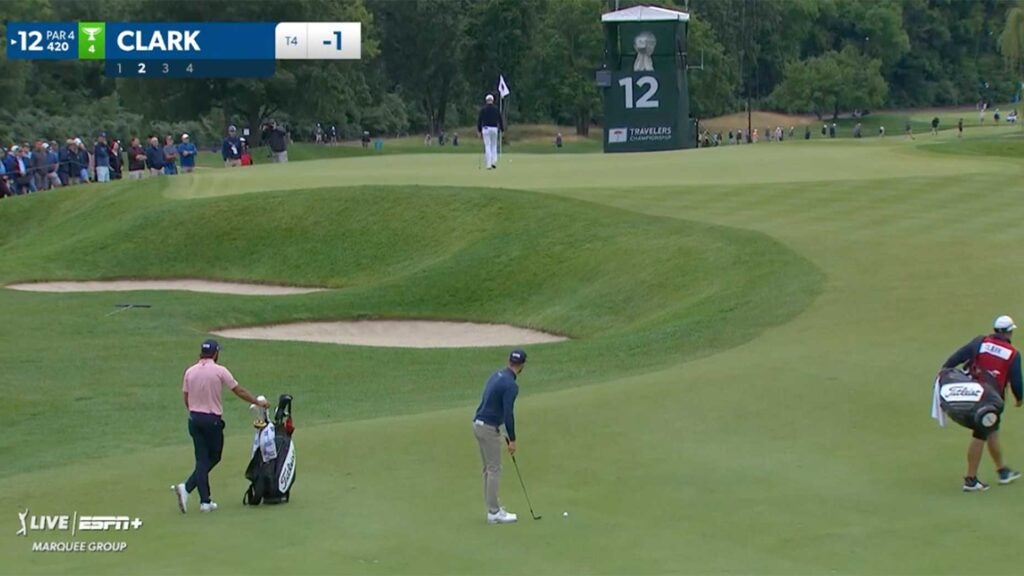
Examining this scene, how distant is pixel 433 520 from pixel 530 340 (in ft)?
55.1

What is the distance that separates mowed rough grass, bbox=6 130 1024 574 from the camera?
1461 cm

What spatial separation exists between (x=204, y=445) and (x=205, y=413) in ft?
1.28

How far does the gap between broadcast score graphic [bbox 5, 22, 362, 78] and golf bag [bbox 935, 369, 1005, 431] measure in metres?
56.7

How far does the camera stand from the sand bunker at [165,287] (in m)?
39.9

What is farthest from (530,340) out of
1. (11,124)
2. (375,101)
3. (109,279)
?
(375,101)

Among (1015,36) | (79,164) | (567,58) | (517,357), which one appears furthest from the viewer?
(567,58)

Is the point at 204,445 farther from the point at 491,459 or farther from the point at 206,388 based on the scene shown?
the point at 491,459

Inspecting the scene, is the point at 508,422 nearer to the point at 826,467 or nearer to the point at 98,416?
the point at 826,467

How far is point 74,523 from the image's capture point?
637 inches

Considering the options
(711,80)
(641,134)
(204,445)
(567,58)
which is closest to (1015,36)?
(711,80)

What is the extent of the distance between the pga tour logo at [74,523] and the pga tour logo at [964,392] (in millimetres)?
8766

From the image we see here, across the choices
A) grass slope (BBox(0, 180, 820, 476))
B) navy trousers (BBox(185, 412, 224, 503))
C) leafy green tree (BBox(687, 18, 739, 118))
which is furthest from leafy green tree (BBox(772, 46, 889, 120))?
navy trousers (BBox(185, 412, 224, 503))

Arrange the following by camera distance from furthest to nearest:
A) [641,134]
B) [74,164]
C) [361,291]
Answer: [641,134] → [74,164] → [361,291]

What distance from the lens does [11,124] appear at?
86.9 m
